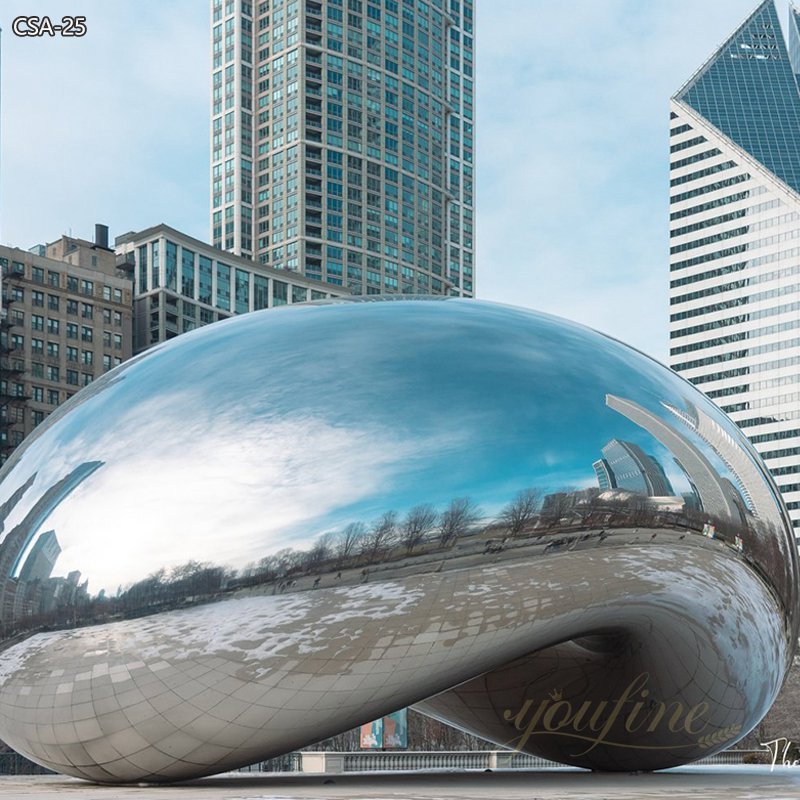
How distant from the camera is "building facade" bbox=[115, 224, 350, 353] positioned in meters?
124

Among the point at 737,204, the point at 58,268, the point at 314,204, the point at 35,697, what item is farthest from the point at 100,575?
the point at 737,204

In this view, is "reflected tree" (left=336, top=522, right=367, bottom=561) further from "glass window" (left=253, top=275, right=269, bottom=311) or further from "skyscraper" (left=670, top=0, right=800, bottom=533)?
"skyscraper" (left=670, top=0, right=800, bottom=533)

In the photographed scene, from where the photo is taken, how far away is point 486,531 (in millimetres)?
11594

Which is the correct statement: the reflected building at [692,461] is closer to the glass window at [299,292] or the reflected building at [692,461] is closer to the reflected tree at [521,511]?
the reflected tree at [521,511]

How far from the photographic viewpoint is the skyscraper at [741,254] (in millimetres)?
171375

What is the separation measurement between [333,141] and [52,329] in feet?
186

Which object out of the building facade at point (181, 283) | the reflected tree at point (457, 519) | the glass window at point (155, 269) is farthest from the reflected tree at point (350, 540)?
the glass window at point (155, 269)

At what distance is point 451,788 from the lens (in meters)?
12.8

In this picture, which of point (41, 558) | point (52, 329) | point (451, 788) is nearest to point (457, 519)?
point (451, 788)

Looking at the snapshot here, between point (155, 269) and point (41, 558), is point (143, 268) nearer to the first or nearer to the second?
point (155, 269)

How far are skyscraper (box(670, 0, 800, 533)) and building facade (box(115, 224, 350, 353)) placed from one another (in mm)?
65266

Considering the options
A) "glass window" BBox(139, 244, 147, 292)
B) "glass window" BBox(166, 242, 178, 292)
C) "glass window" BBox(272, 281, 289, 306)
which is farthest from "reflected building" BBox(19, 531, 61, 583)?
"glass window" BBox(272, 281, 289, 306)

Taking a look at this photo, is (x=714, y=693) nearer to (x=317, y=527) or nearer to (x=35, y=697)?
(x=317, y=527)

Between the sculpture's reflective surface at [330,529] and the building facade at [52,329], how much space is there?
314 ft
